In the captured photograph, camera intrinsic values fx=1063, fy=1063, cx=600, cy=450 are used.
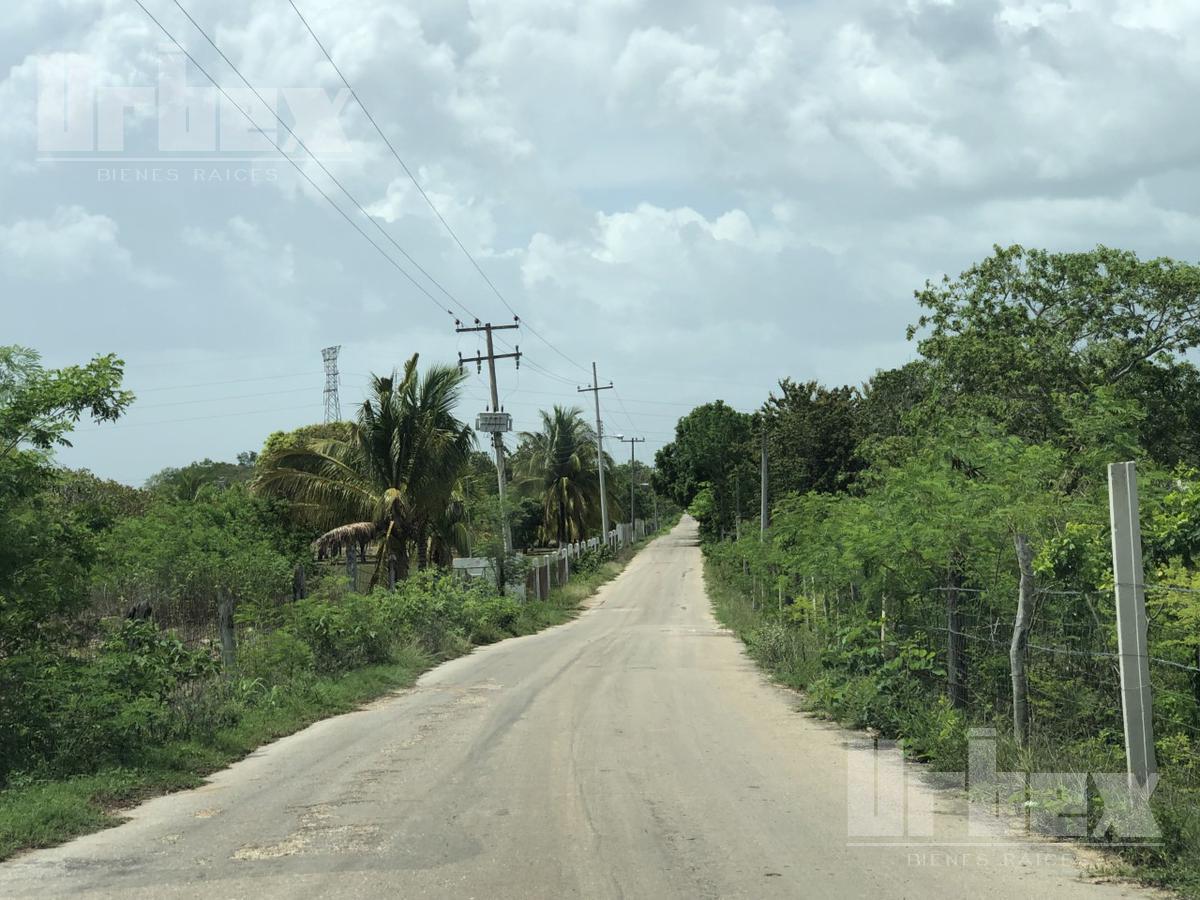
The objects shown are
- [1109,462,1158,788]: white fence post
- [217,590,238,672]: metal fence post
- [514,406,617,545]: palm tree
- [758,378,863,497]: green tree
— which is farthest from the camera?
[514,406,617,545]: palm tree

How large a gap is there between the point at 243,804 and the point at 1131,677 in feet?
21.5

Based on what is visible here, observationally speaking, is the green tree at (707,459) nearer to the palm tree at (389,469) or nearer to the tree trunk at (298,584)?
the palm tree at (389,469)

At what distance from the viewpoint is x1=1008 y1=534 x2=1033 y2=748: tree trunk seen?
8281mm

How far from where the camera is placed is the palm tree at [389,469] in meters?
28.3

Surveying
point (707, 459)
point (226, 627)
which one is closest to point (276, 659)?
point (226, 627)

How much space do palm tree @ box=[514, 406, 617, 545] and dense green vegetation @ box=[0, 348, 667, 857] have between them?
23.0 m

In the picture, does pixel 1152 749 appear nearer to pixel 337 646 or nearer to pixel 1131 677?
pixel 1131 677

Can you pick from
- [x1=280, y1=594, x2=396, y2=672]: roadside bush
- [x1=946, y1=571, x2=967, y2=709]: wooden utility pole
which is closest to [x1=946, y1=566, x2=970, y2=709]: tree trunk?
[x1=946, y1=571, x2=967, y2=709]: wooden utility pole

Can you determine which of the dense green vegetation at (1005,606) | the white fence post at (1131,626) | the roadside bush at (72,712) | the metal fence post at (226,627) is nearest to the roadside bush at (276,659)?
the metal fence post at (226,627)

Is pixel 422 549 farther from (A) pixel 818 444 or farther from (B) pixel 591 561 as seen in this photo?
(B) pixel 591 561

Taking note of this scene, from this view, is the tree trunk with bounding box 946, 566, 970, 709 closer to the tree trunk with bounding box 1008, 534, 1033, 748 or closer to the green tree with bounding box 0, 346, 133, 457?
the tree trunk with bounding box 1008, 534, 1033, 748

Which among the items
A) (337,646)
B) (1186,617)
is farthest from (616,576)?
(1186,617)

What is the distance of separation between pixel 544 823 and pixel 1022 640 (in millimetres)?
4044

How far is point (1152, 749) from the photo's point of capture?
6.68 metres
